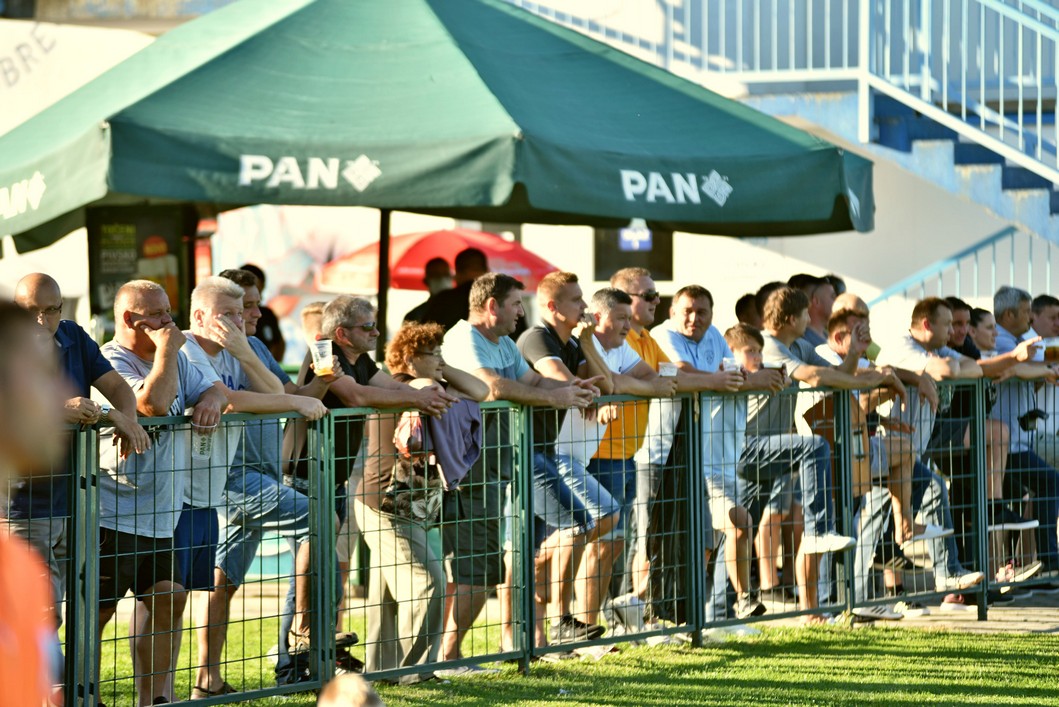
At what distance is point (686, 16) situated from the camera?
15.0 meters

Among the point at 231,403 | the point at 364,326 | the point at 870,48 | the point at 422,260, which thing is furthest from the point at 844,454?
the point at 422,260

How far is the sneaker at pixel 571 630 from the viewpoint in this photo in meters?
8.07

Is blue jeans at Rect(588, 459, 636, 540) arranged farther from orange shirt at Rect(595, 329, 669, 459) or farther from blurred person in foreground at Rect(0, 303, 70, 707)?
blurred person in foreground at Rect(0, 303, 70, 707)

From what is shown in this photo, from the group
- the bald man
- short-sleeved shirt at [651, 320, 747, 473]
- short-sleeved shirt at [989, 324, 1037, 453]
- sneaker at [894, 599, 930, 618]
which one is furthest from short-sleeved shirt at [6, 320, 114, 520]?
short-sleeved shirt at [989, 324, 1037, 453]

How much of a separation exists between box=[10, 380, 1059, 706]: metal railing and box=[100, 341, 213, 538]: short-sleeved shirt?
1.2 inches

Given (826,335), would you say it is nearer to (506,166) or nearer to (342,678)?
(506,166)

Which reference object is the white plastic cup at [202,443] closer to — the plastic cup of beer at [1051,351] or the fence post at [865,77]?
the plastic cup of beer at [1051,351]

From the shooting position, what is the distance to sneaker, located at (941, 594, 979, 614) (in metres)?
9.99

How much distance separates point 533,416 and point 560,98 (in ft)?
7.14

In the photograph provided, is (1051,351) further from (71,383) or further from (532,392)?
(71,383)

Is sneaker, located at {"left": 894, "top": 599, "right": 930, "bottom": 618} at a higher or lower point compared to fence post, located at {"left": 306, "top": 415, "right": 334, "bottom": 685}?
lower

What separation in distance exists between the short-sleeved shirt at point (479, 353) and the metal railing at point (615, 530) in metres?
0.31

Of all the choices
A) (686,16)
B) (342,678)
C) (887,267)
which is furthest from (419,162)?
(887,267)

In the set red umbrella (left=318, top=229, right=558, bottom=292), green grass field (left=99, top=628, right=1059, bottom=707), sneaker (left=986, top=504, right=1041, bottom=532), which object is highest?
red umbrella (left=318, top=229, right=558, bottom=292)
